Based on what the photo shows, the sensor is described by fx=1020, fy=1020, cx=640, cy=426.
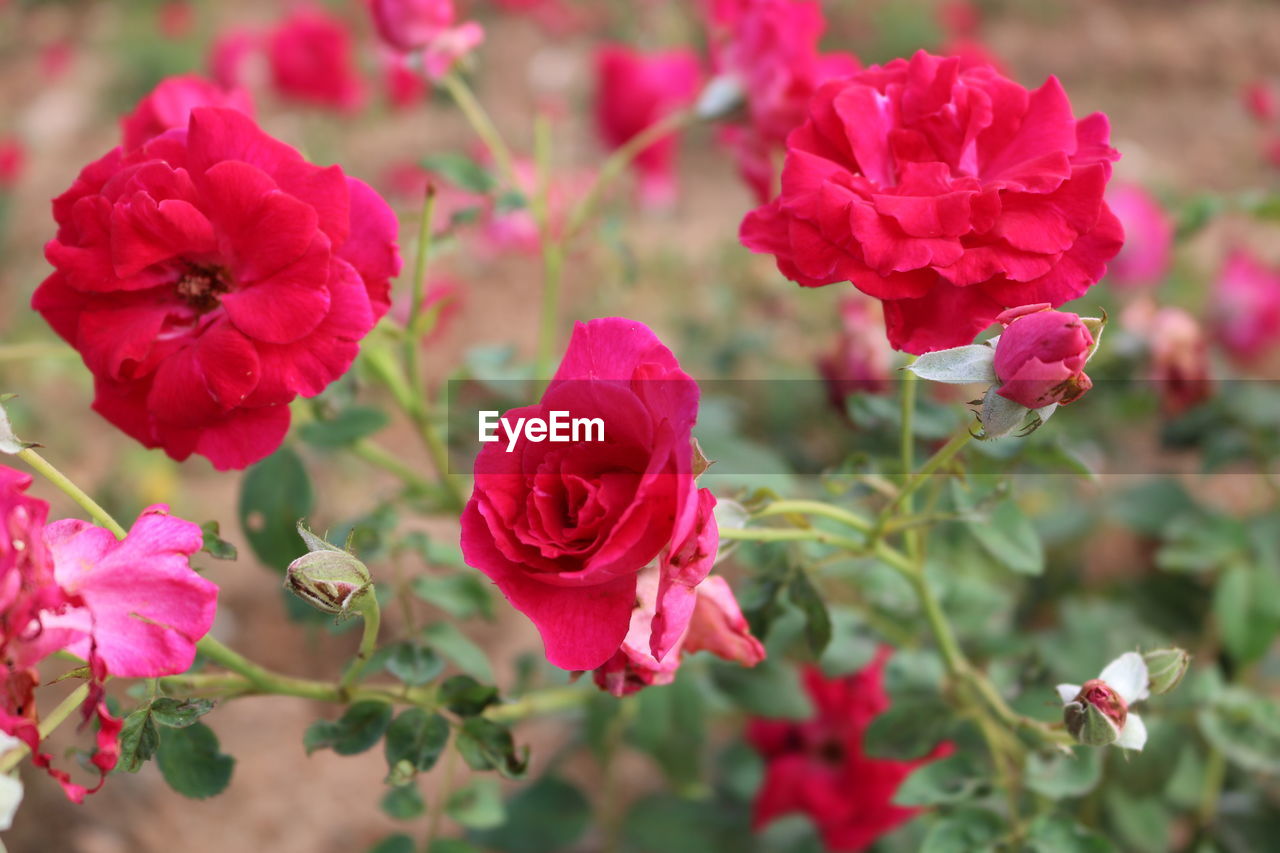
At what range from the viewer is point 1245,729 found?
931 mm

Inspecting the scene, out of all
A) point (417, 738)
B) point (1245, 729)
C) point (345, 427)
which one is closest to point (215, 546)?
point (417, 738)

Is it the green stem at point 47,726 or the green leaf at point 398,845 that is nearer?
the green stem at point 47,726

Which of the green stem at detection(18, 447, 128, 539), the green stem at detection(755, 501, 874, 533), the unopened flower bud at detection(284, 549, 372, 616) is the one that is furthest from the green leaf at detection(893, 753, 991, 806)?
the green stem at detection(18, 447, 128, 539)

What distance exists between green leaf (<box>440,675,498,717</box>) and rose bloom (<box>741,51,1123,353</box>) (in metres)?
0.33

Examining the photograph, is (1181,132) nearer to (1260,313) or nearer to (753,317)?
(1260,313)

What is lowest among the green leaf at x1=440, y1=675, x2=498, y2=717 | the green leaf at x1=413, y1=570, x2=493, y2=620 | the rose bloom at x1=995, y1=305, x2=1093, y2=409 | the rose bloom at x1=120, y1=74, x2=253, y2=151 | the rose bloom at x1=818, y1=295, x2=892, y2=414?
the green leaf at x1=413, y1=570, x2=493, y2=620

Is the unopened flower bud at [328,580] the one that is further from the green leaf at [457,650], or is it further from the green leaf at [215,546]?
the green leaf at [457,650]

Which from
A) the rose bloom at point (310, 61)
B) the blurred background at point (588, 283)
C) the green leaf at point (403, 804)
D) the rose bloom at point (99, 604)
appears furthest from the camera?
the rose bloom at point (310, 61)

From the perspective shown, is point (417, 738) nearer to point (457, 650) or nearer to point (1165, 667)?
point (457, 650)

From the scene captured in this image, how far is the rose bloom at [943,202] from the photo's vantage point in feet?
1.80

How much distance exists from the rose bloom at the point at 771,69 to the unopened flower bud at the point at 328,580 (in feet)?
1.85

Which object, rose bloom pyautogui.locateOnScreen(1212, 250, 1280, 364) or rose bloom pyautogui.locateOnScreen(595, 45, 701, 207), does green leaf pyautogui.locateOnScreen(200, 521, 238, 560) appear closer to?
rose bloom pyautogui.locateOnScreen(595, 45, 701, 207)

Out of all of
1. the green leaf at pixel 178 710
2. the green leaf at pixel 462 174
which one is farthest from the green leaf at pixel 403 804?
the green leaf at pixel 462 174

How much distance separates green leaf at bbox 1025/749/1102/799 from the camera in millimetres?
764
